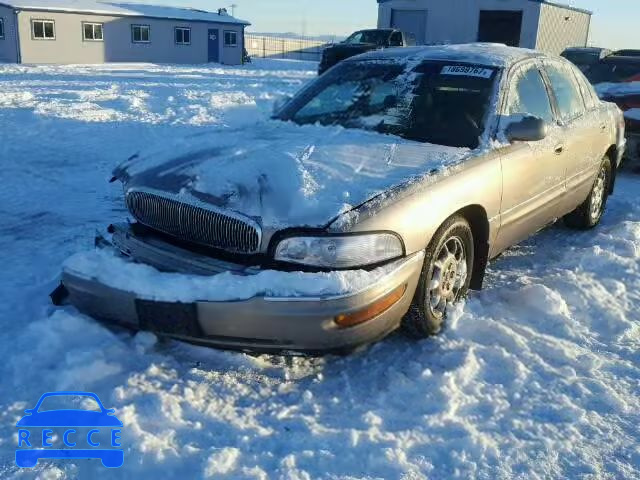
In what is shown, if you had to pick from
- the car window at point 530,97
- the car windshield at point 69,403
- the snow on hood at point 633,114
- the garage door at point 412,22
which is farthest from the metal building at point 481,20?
the car windshield at point 69,403

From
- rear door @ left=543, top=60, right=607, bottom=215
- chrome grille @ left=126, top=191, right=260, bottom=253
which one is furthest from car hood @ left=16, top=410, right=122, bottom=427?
rear door @ left=543, top=60, right=607, bottom=215

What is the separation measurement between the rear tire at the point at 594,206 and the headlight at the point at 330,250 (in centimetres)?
340

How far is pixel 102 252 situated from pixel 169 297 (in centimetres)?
66

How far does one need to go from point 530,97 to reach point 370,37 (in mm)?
19528

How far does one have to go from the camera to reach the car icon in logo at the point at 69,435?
2418 millimetres

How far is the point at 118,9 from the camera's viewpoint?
3012 centimetres

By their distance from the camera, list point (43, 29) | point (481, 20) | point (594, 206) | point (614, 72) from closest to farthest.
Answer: point (594, 206)
point (614, 72)
point (43, 29)
point (481, 20)

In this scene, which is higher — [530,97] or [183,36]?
[183,36]

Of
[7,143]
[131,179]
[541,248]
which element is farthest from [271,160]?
[7,143]

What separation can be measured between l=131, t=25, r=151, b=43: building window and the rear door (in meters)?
29.3

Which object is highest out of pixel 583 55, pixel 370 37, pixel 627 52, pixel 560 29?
pixel 560 29

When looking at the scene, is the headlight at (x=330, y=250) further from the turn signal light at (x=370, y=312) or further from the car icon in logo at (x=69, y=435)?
the car icon in logo at (x=69, y=435)

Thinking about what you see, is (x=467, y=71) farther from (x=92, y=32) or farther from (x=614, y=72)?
(x=92, y=32)

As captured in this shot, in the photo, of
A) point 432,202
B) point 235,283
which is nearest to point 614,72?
point 432,202
